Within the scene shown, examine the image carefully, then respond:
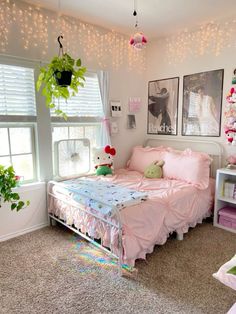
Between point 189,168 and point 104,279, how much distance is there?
5.26ft

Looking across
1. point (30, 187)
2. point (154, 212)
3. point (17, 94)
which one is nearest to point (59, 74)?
point (17, 94)

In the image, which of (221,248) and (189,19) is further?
(189,19)

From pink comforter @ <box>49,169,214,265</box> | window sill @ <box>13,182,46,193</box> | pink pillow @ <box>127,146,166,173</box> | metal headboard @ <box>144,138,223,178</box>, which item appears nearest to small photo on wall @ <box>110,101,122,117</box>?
pink pillow @ <box>127,146,166,173</box>

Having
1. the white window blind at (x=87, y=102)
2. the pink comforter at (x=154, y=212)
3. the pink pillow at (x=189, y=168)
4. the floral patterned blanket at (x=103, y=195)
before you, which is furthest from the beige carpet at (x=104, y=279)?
the white window blind at (x=87, y=102)

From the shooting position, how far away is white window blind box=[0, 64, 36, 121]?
2.39 metres

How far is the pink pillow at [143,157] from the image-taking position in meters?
3.33

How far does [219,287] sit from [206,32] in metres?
2.91

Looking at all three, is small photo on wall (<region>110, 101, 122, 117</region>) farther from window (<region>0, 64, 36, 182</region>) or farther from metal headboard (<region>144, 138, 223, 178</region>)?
window (<region>0, 64, 36, 182</region>)

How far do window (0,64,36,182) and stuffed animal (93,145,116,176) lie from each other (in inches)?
31.3

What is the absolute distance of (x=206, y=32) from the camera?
3037 mm

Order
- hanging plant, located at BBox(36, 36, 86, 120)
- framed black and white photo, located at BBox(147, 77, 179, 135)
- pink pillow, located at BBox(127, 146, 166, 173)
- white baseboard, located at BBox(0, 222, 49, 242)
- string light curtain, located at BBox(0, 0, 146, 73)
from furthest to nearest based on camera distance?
1. framed black and white photo, located at BBox(147, 77, 179, 135)
2. pink pillow, located at BBox(127, 146, 166, 173)
3. white baseboard, located at BBox(0, 222, 49, 242)
4. string light curtain, located at BBox(0, 0, 146, 73)
5. hanging plant, located at BBox(36, 36, 86, 120)

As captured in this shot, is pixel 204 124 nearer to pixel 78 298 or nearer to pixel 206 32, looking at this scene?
pixel 206 32

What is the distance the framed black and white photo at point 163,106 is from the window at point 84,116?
3.15ft

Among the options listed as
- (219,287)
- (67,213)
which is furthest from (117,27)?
(219,287)
